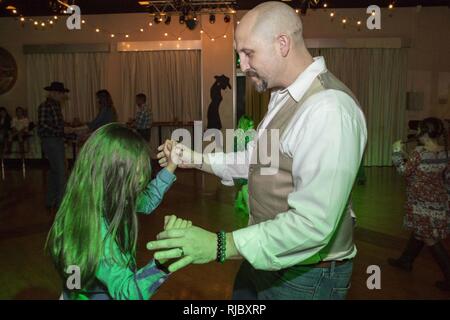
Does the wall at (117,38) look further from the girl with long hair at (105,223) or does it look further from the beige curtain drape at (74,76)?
the girl with long hair at (105,223)

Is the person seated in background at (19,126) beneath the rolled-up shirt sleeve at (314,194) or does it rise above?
beneath

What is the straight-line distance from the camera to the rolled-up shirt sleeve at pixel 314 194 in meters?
1.15

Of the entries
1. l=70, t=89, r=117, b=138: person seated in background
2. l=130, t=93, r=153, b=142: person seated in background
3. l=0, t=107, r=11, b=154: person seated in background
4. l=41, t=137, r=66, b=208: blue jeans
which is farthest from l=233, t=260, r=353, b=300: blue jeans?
l=0, t=107, r=11, b=154: person seated in background

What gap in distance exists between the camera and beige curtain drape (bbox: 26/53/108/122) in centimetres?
955

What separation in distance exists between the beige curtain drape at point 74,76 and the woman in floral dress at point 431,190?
25.4 ft

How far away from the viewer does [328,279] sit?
141cm

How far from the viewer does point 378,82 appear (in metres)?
9.06

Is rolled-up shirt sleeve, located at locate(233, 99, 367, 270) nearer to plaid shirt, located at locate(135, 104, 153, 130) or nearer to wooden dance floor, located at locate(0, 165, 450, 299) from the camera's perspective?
wooden dance floor, located at locate(0, 165, 450, 299)

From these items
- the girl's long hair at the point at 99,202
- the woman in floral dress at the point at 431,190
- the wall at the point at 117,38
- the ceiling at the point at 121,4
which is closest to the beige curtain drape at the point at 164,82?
the wall at the point at 117,38

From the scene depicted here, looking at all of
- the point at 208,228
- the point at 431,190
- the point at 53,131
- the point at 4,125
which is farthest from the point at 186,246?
the point at 4,125

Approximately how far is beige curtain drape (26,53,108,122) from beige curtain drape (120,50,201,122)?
605mm

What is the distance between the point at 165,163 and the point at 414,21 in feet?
27.9

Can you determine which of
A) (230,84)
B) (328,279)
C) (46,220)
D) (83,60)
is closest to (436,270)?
(328,279)

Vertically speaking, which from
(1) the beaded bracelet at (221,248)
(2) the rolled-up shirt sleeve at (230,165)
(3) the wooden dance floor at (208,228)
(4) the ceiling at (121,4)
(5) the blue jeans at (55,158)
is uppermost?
(4) the ceiling at (121,4)
